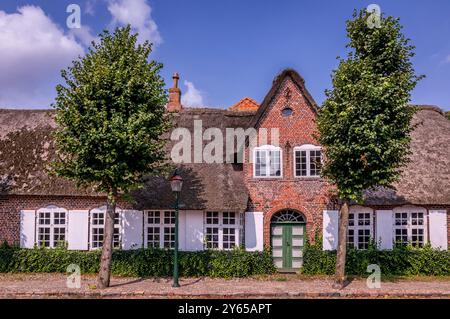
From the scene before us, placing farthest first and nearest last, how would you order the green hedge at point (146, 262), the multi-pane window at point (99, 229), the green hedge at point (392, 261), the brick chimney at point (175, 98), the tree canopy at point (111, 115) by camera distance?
the brick chimney at point (175, 98) < the multi-pane window at point (99, 229) < the green hedge at point (392, 261) < the green hedge at point (146, 262) < the tree canopy at point (111, 115)

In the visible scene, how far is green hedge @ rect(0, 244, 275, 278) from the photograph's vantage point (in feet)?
54.0

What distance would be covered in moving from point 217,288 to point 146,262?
3614 mm

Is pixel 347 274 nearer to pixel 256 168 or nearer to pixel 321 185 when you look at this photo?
pixel 321 185

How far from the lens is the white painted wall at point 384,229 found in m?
17.5

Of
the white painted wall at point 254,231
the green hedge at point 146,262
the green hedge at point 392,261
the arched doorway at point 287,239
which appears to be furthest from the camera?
the arched doorway at point 287,239

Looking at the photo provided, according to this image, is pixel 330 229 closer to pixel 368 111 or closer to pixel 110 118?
pixel 368 111

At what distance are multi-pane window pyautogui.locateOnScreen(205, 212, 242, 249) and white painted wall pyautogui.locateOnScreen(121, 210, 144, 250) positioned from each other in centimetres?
279

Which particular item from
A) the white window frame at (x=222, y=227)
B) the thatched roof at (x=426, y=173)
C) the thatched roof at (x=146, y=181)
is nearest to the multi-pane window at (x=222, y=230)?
the white window frame at (x=222, y=227)

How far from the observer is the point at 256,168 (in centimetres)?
1819

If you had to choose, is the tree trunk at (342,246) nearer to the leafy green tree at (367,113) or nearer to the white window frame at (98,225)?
the leafy green tree at (367,113)

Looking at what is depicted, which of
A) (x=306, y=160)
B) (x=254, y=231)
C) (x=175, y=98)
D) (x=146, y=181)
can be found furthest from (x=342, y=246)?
(x=175, y=98)

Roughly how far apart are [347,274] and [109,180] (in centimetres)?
994

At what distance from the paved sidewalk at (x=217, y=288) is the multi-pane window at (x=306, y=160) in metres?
4.46

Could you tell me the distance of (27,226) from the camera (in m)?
17.7
